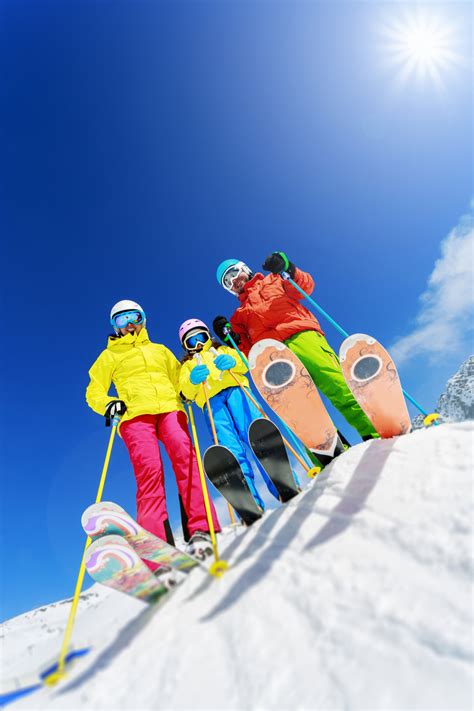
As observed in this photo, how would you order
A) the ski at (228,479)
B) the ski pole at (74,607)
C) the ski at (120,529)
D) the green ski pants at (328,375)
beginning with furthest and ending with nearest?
1. the green ski pants at (328,375)
2. the ski at (228,479)
3. the ski at (120,529)
4. the ski pole at (74,607)

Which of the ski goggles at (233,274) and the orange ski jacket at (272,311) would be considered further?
the ski goggles at (233,274)

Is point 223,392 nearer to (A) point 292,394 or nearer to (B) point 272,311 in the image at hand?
(B) point 272,311

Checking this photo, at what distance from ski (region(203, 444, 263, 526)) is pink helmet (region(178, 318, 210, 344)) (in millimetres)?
2953

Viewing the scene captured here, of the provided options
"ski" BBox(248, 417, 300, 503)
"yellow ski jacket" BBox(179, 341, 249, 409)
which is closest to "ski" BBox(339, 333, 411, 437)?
"ski" BBox(248, 417, 300, 503)

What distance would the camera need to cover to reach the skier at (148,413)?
347 centimetres

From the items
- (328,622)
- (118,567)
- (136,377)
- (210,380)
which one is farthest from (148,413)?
(328,622)

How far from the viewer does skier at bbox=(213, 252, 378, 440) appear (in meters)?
4.06

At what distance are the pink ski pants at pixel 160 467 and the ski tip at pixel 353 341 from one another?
1.92 m

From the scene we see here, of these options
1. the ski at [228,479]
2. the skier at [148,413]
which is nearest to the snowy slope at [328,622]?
the ski at [228,479]

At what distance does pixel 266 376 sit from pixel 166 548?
66.7 inches

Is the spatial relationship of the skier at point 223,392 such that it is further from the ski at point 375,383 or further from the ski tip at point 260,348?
the ski at point 375,383

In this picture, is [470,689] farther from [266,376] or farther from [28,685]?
[266,376]

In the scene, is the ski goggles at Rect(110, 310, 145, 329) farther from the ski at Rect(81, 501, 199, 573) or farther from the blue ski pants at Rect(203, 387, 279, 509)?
the ski at Rect(81, 501, 199, 573)

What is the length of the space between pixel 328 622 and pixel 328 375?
2.99 metres
